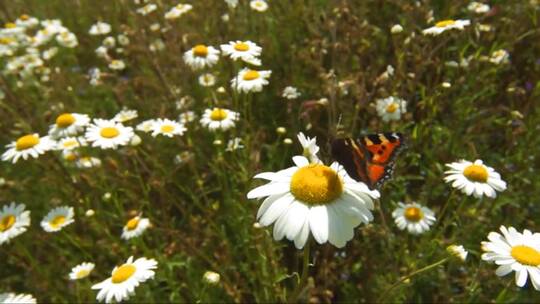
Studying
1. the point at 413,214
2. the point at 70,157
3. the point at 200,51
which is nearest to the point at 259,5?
the point at 200,51

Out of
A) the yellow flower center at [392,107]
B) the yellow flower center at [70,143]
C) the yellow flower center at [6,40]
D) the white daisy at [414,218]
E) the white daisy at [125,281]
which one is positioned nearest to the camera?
the white daisy at [125,281]

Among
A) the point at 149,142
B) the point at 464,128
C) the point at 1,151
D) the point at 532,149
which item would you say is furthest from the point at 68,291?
the point at 532,149

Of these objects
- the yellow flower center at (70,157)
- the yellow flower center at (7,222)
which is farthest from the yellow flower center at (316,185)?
the yellow flower center at (70,157)

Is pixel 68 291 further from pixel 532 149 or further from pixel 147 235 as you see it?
pixel 532 149

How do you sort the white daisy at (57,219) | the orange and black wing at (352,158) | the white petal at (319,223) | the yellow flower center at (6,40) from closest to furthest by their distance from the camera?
1. the white petal at (319,223)
2. the orange and black wing at (352,158)
3. the white daisy at (57,219)
4. the yellow flower center at (6,40)

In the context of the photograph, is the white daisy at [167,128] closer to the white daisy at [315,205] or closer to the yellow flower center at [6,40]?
the white daisy at [315,205]

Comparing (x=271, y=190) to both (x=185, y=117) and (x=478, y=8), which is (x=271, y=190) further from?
(x=478, y=8)

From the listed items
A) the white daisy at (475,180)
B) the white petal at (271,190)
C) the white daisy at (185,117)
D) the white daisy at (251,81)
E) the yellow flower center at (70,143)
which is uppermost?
the white petal at (271,190)
